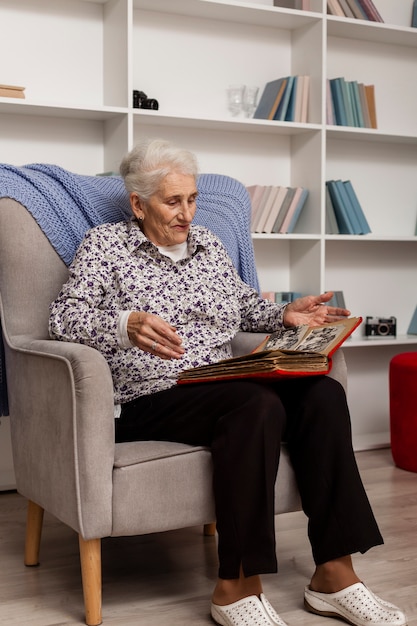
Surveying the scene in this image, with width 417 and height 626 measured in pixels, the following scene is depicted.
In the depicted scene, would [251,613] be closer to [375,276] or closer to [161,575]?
[161,575]

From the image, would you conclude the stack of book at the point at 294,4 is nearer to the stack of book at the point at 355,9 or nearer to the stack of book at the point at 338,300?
the stack of book at the point at 355,9

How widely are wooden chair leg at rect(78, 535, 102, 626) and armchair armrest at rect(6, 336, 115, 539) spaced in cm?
6

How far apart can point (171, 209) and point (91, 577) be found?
0.94 metres

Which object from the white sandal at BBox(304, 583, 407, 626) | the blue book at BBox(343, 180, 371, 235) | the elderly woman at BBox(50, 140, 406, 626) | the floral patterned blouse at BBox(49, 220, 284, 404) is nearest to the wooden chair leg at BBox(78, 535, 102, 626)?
the elderly woman at BBox(50, 140, 406, 626)

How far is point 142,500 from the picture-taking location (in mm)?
1867

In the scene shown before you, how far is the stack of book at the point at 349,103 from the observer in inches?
143

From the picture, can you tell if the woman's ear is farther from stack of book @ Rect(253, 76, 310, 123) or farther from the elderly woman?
stack of book @ Rect(253, 76, 310, 123)

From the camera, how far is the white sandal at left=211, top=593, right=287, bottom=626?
1.83 m

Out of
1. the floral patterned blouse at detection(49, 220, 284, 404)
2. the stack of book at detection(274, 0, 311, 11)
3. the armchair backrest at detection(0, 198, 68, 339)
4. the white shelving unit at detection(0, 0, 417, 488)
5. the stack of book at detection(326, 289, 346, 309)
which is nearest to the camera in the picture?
the floral patterned blouse at detection(49, 220, 284, 404)

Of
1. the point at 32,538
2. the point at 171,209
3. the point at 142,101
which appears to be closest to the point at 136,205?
the point at 171,209

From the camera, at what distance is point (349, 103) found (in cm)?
367

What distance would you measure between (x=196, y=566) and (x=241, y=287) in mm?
780

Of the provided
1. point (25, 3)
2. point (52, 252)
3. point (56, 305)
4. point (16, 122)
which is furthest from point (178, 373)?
point (25, 3)

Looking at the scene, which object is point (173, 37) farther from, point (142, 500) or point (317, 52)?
point (142, 500)
